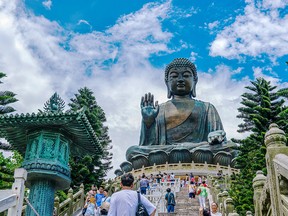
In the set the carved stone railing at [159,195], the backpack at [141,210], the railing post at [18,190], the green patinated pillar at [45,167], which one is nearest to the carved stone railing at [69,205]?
the green patinated pillar at [45,167]

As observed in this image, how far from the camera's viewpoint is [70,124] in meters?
9.45

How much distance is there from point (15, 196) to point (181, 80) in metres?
21.9

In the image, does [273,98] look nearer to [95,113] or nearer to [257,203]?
[95,113]

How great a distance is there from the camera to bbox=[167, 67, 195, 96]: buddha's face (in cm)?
2620

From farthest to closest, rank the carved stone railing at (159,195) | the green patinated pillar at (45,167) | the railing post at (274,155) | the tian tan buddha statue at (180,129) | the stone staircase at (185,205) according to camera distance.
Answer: the tian tan buddha statue at (180,129) → the carved stone railing at (159,195) → the stone staircase at (185,205) → the green patinated pillar at (45,167) → the railing post at (274,155)

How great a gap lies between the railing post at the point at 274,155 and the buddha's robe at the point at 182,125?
66.0 feet

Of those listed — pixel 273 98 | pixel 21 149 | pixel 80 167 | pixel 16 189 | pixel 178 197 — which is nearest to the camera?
pixel 16 189

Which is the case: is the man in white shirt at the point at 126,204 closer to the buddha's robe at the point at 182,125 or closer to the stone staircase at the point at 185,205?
the stone staircase at the point at 185,205

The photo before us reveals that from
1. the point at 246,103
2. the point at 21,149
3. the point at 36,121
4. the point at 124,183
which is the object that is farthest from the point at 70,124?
the point at 246,103

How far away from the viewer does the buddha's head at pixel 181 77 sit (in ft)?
86.1

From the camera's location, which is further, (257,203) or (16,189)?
(257,203)

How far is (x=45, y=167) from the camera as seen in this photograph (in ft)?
29.5

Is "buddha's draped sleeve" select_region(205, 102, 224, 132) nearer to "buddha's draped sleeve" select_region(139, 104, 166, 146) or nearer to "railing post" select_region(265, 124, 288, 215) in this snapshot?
"buddha's draped sleeve" select_region(139, 104, 166, 146)

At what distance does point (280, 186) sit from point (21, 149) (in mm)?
7880
